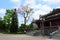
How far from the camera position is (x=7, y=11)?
Answer: 8819 cm

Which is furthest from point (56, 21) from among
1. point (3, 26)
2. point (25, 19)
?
point (3, 26)

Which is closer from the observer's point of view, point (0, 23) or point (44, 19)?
point (44, 19)

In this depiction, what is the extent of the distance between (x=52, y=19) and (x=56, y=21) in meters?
1.04

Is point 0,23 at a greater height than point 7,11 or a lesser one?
lesser

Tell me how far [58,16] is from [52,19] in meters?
3.02

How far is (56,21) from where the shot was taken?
43375 mm

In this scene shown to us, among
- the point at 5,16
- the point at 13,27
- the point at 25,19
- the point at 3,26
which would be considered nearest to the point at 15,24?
the point at 13,27

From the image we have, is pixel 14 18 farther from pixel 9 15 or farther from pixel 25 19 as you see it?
pixel 9 15

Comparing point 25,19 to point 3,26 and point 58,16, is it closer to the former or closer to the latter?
point 3,26

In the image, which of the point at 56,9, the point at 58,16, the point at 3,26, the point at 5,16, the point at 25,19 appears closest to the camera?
the point at 58,16

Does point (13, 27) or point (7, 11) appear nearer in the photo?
point (13, 27)

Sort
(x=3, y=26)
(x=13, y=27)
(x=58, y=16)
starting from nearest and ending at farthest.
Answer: (x=58, y=16) < (x=13, y=27) < (x=3, y=26)

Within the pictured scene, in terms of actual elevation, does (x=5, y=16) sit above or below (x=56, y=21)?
above

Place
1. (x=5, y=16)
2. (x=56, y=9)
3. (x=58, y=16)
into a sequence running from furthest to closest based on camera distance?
(x=5, y=16) → (x=56, y=9) → (x=58, y=16)
